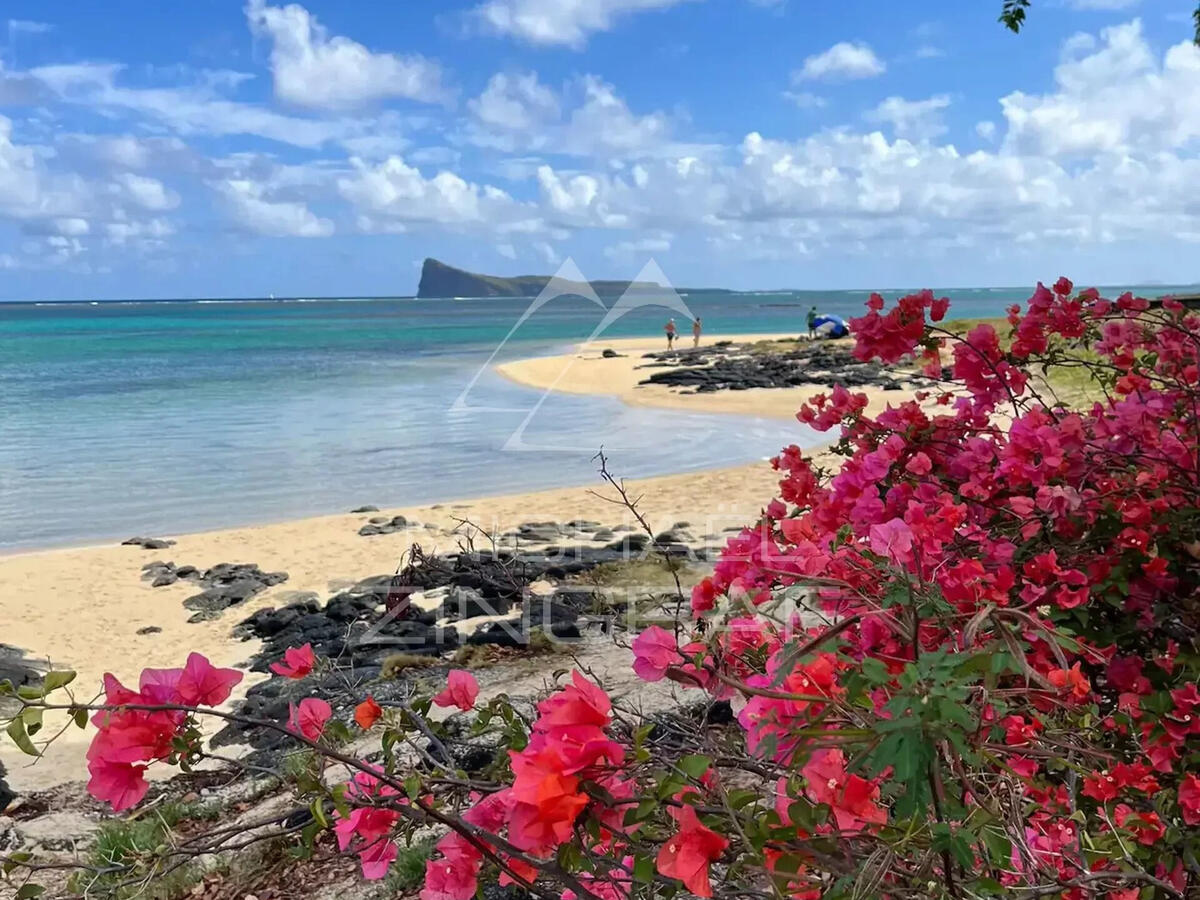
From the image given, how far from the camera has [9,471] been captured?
571 inches

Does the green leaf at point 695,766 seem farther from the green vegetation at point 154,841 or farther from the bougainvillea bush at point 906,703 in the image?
the green vegetation at point 154,841

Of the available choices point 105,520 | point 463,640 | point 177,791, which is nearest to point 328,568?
point 463,640

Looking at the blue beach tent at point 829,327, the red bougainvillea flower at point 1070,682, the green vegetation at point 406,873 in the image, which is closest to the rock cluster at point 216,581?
the green vegetation at point 406,873

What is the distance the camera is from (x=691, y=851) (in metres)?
1.03

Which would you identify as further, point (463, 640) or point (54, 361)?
point (54, 361)

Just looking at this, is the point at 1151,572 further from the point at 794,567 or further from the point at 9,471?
the point at 9,471

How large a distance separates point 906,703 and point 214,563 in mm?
9273

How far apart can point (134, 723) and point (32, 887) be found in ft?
0.89

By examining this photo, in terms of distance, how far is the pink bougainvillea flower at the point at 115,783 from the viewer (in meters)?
1.20

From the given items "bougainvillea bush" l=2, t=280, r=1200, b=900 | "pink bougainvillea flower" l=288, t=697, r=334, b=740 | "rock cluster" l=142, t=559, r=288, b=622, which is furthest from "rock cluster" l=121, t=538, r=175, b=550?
"pink bougainvillea flower" l=288, t=697, r=334, b=740

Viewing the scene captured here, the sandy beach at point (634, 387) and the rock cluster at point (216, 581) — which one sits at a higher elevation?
the sandy beach at point (634, 387)

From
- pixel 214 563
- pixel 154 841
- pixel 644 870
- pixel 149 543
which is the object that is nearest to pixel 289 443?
pixel 149 543

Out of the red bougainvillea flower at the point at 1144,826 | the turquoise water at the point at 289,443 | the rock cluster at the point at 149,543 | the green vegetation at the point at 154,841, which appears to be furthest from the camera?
the turquoise water at the point at 289,443

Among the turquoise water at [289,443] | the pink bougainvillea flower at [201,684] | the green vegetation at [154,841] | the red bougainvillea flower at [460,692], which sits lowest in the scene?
the turquoise water at [289,443]
